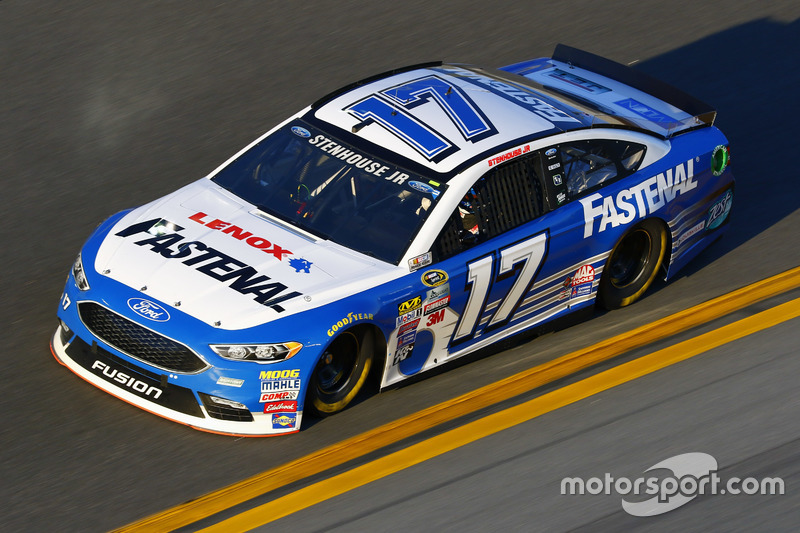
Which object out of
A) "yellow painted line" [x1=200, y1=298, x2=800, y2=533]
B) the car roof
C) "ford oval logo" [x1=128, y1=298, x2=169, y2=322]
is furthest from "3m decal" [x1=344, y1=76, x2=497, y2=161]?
"ford oval logo" [x1=128, y1=298, x2=169, y2=322]

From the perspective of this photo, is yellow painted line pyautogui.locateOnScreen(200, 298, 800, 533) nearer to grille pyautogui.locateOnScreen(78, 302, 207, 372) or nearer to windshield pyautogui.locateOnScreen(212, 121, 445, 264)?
grille pyautogui.locateOnScreen(78, 302, 207, 372)

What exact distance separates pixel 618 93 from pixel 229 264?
3.72m

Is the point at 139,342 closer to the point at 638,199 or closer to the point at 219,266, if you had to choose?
the point at 219,266

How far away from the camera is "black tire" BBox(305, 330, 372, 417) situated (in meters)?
6.08

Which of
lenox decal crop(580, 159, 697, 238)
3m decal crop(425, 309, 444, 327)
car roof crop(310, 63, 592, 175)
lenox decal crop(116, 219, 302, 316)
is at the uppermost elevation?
car roof crop(310, 63, 592, 175)

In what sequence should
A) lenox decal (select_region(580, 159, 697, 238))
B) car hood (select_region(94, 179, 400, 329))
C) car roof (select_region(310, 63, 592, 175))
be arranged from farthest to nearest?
1. lenox decal (select_region(580, 159, 697, 238))
2. car roof (select_region(310, 63, 592, 175))
3. car hood (select_region(94, 179, 400, 329))

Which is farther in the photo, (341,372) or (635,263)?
(635,263)

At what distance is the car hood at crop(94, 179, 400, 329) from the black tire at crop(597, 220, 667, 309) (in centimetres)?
200

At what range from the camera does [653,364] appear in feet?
22.4

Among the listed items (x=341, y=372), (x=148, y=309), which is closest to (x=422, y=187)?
(x=341, y=372)

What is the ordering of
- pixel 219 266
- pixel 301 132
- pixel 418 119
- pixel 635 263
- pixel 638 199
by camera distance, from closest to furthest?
1. pixel 219 266
2. pixel 418 119
3. pixel 301 132
4. pixel 638 199
5. pixel 635 263

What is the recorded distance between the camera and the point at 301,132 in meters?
7.12

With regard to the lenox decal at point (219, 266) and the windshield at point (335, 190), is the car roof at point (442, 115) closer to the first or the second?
the windshield at point (335, 190)

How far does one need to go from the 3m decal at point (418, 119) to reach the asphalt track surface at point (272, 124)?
1.44 m
